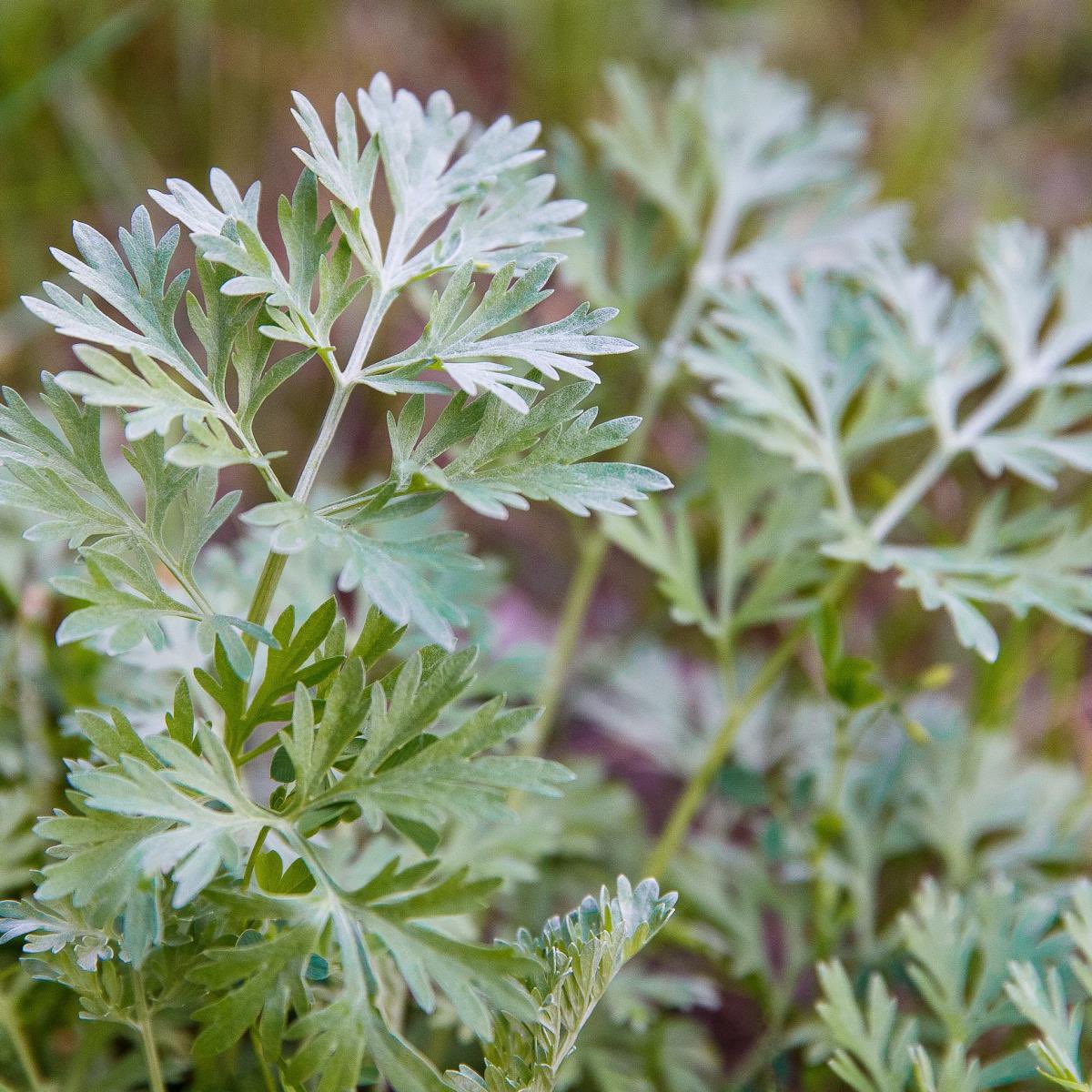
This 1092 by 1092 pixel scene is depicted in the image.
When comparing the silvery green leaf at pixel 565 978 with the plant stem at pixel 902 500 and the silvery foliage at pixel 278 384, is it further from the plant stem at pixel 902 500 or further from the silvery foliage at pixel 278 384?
the plant stem at pixel 902 500

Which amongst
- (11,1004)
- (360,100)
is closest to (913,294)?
(360,100)

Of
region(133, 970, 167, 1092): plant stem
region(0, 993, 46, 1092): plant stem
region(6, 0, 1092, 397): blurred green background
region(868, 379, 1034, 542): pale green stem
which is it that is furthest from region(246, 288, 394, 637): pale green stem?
region(6, 0, 1092, 397): blurred green background

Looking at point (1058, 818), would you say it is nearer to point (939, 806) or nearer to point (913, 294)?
point (939, 806)

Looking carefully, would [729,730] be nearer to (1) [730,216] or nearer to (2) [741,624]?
(2) [741,624]

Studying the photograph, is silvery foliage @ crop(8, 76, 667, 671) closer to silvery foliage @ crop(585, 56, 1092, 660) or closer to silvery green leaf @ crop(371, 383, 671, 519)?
silvery green leaf @ crop(371, 383, 671, 519)

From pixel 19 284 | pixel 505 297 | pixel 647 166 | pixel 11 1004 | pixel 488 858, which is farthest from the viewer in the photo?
pixel 19 284
